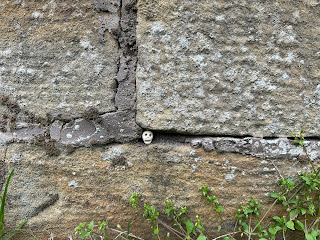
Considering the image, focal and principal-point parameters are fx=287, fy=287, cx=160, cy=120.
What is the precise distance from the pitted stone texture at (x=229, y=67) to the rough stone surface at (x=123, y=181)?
0.48ft

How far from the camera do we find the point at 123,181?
1373mm

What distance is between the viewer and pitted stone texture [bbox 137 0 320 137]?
1.23 m

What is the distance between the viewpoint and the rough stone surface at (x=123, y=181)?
134 centimetres

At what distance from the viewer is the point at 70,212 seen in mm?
1387

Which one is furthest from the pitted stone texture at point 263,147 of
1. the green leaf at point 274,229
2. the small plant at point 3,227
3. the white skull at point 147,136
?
the small plant at point 3,227

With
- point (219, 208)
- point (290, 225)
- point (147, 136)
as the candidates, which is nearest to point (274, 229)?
point (290, 225)

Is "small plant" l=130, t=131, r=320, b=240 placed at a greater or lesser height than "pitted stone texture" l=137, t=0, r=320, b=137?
lesser

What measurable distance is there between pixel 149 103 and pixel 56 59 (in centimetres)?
47

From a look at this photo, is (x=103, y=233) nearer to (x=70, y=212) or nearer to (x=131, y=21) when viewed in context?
(x=70, y=212)

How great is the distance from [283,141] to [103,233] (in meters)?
0.94

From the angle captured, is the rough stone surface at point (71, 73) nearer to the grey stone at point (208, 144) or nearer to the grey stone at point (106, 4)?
the grey stone at point (106, 4)

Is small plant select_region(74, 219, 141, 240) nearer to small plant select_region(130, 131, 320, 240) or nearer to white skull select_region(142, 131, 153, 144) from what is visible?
small plant select_region(130, 131, 320, 240)

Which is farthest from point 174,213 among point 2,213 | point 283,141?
point 2,213

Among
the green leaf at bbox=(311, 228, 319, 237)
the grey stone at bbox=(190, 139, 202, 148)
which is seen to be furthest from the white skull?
the green leaf at bbox=(311, 228, 319, 237)
